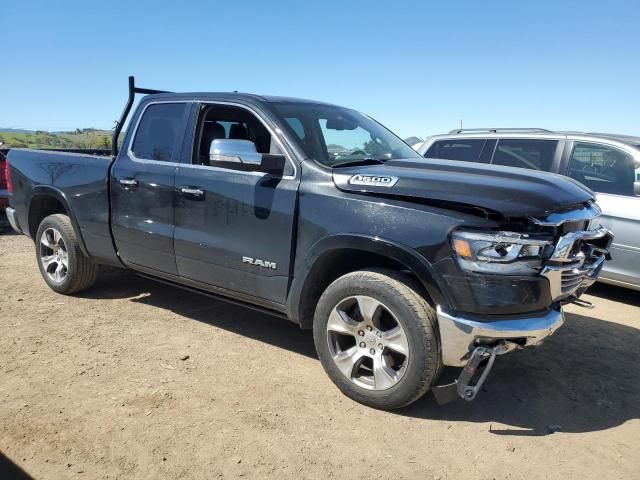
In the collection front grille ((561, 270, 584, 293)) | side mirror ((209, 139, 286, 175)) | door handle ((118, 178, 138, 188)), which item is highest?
side mirror ((209, 139, 286, 175))

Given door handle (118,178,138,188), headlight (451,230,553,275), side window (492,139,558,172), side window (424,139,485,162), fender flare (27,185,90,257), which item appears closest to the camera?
headlight (451,230,553,275)

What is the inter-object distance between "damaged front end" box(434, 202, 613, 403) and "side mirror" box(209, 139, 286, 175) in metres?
1.31

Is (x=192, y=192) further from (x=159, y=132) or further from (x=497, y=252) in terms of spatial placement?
(x=497, y=252)

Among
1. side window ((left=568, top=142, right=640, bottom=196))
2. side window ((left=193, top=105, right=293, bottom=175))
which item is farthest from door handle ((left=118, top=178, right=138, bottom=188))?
side window ((left=568, top=142, right=640, bottom=196))

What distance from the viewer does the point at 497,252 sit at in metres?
2.89

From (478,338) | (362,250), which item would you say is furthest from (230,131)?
(478,338)

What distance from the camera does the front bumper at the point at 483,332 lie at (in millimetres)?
2898

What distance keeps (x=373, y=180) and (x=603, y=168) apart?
12.7 feet

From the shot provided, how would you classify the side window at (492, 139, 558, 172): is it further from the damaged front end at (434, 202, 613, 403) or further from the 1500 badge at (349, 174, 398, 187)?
the 1500 badge at (349, 174, 398, 187)

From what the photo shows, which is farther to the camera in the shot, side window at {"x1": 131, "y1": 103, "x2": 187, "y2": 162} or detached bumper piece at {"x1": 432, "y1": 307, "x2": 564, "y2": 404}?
side window at {"x1": 131, "y1": 103, "x2": 187, "y2": 162}

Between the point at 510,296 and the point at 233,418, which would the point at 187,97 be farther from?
the point at 510,296

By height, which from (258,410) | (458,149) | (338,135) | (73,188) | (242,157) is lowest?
(258,410)

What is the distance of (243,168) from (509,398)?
238 centimetres

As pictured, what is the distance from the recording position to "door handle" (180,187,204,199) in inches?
158
